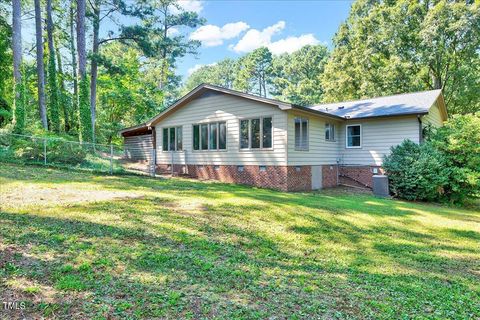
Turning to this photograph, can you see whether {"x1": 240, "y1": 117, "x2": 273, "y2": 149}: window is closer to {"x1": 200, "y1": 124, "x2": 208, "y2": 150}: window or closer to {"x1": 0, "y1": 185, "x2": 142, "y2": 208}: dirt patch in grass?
{"x1": 200, "y1": 124, "x2": 208, "y2": 150}: window

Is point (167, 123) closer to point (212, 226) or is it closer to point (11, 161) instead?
point (11, 161)

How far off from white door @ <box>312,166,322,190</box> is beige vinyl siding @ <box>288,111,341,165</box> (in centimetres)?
27

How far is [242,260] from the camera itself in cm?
465

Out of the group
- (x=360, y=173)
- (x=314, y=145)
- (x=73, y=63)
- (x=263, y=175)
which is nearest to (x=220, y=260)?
(x=263, y=175)

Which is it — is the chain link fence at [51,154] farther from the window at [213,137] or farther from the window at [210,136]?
the window at [213,137]

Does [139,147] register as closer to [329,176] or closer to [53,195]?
[329,176]

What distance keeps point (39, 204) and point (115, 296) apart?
174 inches

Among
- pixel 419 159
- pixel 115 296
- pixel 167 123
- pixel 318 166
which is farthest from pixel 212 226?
pixel 167 123

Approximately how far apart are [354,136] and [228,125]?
6.40m

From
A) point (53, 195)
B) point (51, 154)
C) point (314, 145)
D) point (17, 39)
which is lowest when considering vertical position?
point (53, 195)

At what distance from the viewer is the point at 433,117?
16.2 m

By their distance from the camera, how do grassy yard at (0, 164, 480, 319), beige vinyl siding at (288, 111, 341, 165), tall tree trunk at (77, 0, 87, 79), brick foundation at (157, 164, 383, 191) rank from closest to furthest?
grassy yard at (0, 164, 480, 319) → beige vinyl siding at (288, 111, 341, 165) → brick foundation at (157, 164, 383, 191) → tall tree trunk at (77, 0, 87, 79)

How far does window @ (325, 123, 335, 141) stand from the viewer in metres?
14.8

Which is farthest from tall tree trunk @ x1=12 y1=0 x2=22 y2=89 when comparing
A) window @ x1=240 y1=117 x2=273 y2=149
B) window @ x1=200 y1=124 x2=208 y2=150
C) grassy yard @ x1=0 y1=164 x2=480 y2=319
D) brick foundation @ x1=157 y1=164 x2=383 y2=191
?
window @ x1=240 y1=117 x2=273 y2=149
